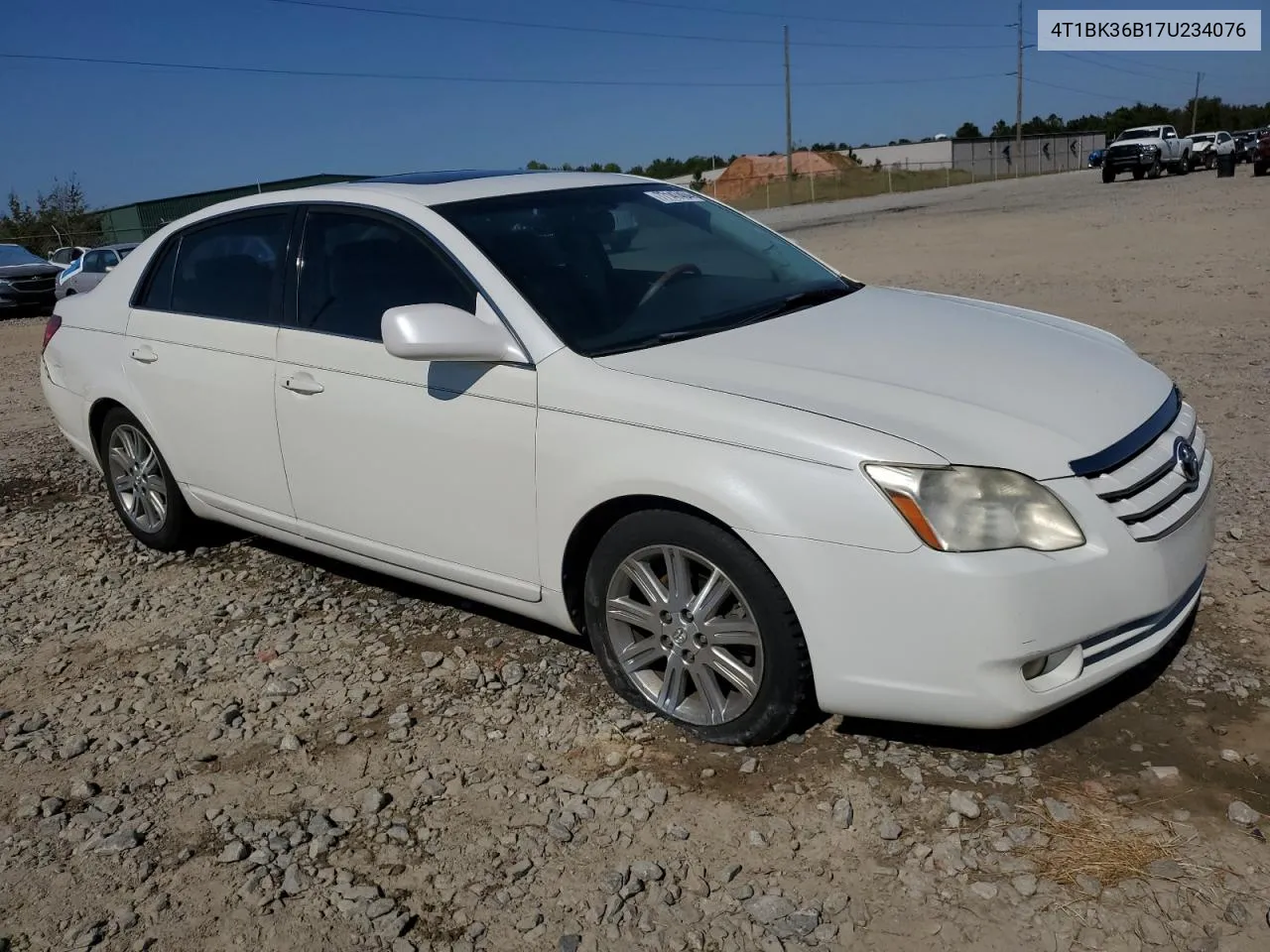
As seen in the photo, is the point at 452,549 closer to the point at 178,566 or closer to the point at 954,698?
the point at 954,698

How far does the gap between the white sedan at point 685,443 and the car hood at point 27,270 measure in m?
17.4

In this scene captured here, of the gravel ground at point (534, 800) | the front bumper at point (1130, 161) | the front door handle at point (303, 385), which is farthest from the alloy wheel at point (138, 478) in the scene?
the front bumper at point (1130, 161)

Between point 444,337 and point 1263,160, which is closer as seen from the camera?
point 444,337

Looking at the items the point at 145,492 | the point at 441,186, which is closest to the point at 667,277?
the point at 441,186

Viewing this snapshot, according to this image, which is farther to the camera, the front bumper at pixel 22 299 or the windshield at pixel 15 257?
the windshield at pixel 15 257

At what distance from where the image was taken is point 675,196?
184 inches

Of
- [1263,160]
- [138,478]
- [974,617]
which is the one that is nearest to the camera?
A: [974,617]

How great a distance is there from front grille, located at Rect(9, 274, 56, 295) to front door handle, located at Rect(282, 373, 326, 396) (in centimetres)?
1849

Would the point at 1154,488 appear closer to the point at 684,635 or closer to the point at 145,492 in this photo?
the point at 684,635

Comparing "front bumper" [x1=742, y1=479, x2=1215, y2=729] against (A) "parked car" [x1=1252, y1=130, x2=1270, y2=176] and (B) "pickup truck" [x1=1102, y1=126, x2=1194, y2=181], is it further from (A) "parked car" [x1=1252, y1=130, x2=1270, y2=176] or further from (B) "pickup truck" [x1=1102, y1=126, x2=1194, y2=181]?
(B) "pickup truck" [x1=1102, y1=126, x2=1194, y2=181]

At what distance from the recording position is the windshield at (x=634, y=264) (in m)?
3.64

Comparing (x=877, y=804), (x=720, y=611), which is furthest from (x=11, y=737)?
(x=877, y=804)

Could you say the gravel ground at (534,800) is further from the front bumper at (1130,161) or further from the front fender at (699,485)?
the front bumper at (1130,161)

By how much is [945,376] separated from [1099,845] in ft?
4.32
